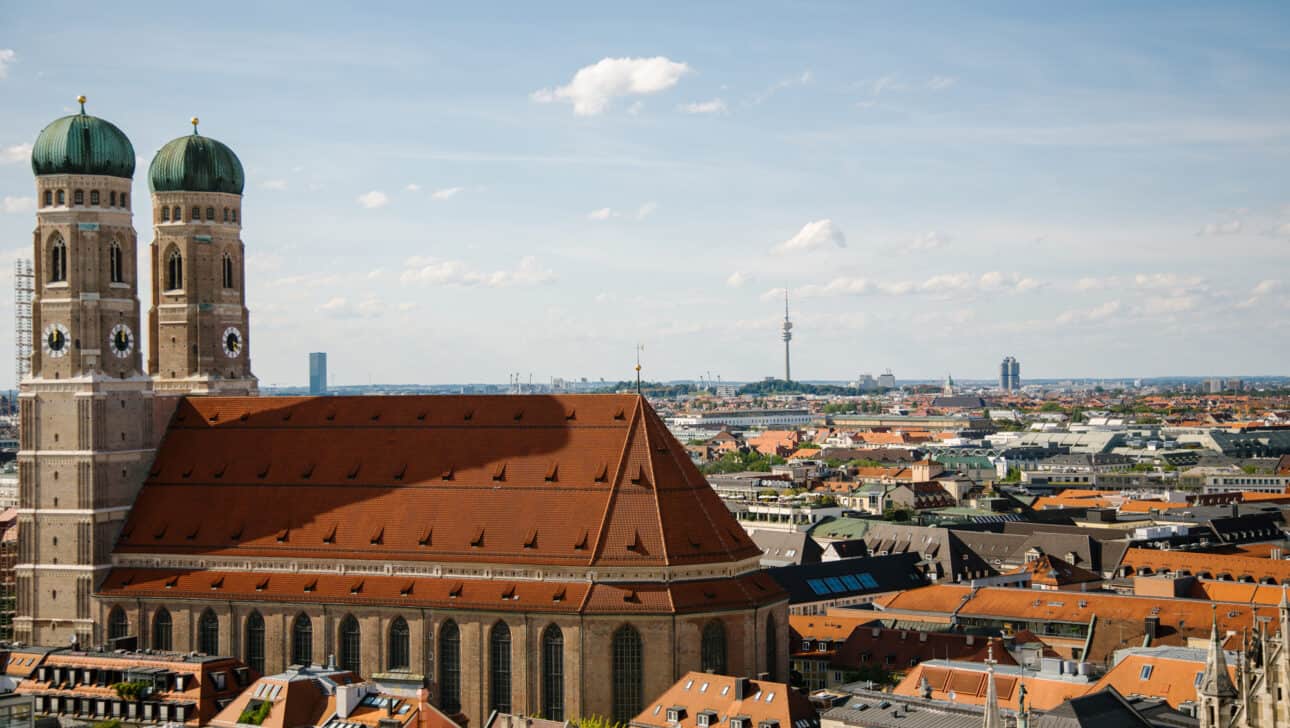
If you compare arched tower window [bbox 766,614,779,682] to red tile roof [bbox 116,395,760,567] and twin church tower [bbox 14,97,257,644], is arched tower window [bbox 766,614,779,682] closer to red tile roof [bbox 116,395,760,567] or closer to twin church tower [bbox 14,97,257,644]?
red tile roof [bbox 116,395,760,567]

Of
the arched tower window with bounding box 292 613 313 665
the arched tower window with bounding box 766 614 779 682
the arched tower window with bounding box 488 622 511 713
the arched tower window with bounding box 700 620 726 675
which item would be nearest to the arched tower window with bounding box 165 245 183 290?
the arched tower window with bounding box 292 613 313 665

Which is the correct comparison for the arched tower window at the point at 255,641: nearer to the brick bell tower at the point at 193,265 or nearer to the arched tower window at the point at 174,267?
the brick bell tower at the point at 193,265

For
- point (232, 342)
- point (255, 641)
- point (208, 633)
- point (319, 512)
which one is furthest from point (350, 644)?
point (232, 342)

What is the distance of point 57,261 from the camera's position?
116500 mm

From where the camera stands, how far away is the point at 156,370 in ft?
412

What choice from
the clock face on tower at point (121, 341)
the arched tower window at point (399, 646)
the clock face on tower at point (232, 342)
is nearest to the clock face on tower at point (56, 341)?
the clock face on tower at point (121, 341)

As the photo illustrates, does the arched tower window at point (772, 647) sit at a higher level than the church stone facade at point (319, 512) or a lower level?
lower

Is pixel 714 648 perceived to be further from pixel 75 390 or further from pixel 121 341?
pixel 75 390

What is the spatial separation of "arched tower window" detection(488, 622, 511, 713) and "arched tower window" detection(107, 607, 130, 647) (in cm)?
2544

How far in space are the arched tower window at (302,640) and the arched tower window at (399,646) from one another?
17.6ft

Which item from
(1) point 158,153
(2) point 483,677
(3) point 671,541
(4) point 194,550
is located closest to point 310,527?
(4) point 194,550

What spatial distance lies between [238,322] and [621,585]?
39118 millimetres

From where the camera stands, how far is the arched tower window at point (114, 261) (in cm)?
11662

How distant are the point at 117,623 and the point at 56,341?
18.6m
